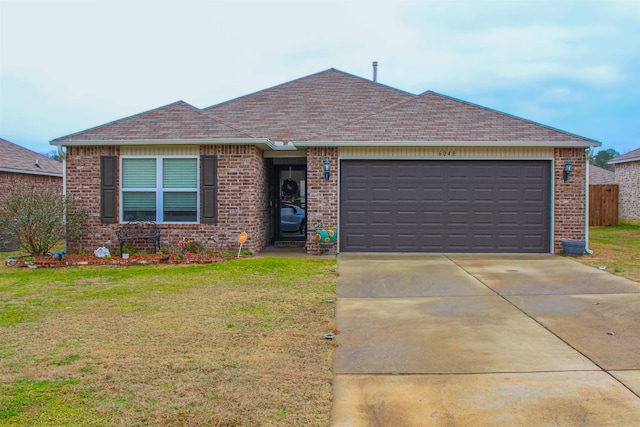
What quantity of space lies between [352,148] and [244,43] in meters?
7.85

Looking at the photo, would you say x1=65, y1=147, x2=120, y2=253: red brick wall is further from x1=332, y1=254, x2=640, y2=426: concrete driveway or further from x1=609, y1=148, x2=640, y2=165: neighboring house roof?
x1=609, y1=148, x2=640, y2=165: neighboring house roof

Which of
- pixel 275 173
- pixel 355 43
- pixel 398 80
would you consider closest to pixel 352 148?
pixel 275 173

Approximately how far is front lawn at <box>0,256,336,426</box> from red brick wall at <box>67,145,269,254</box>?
309 centimetres

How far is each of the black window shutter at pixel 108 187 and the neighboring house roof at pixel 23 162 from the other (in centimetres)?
723

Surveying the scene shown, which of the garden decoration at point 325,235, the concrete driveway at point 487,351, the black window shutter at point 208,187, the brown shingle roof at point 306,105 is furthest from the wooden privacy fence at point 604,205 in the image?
the black window shutter at point 208,187

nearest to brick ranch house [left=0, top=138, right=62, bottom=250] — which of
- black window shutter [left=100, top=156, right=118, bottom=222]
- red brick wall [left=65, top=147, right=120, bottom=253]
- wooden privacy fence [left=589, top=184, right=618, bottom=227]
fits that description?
red brick wall [left=65, top=147, right=120, bottom=253]

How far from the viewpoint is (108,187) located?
1162 centimetres

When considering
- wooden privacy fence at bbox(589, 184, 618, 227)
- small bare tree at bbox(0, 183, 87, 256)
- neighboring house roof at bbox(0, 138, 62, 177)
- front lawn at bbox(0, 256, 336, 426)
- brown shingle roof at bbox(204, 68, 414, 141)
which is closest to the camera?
front lawn at bbox(0, 256, 336, 426)

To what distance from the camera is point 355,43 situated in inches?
866

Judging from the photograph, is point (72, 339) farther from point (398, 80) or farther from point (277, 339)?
point (398, 80)

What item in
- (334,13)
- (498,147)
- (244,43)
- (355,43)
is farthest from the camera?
(355,43)

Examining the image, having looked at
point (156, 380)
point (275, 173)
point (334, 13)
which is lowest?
point (156, 380)

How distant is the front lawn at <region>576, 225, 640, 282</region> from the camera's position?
928 centimetres

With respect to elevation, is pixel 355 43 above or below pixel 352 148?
above
